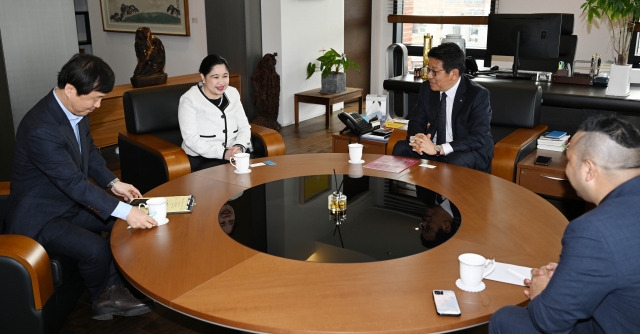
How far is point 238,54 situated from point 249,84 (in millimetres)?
377

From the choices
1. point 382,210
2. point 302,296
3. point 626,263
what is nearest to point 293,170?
point 382,210

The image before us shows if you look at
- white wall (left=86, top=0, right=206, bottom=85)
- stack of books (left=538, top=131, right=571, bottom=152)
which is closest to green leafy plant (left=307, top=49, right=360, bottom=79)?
white wall (left=86, top=0, right=206, bottom=85)

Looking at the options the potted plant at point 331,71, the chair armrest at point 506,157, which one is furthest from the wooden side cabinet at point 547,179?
the potted plant at point 331,71

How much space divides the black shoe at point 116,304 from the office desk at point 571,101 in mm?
3323

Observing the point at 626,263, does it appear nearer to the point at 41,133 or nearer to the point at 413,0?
the point at 41,133

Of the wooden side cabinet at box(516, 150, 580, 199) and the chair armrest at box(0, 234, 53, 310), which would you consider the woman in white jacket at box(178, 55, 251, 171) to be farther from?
the wooden side cabinet at box(516, 150, 580, 199)

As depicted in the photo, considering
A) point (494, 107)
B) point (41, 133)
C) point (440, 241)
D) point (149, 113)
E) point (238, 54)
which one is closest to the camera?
point (440, 241)

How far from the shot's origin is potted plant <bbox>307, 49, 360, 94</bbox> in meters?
7.21

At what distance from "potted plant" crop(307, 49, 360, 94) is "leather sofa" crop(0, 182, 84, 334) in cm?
524

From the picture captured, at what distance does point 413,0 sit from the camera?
879 cm

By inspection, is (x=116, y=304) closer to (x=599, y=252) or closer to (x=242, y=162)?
(x=242, y=162)

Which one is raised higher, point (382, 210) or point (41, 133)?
point (41, 133)

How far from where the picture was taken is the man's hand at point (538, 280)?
1740mm

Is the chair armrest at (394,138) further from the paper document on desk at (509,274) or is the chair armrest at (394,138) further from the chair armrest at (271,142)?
the paper document on desk at (509,274)
